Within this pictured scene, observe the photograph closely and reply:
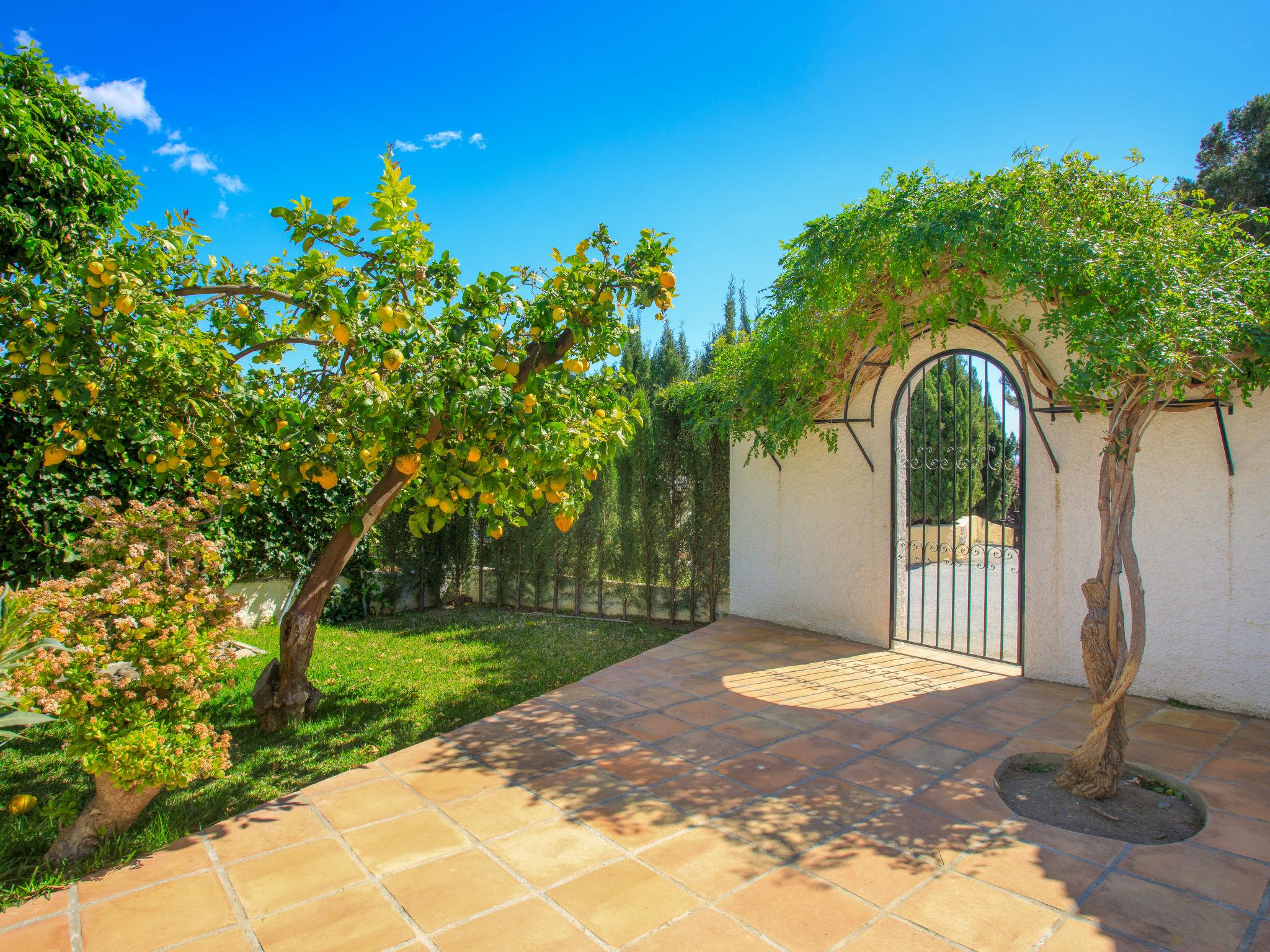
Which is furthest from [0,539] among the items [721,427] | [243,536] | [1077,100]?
[1077,100]

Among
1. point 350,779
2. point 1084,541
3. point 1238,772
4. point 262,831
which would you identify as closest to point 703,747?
point 350,779

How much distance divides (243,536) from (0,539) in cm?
234

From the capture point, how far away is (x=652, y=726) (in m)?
4.75

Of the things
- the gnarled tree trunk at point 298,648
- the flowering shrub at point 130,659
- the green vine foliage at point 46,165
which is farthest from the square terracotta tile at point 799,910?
the green vine foliage at point 46,165

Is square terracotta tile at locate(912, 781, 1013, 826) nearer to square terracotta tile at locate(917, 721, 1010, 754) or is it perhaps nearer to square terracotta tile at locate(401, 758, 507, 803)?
square terracotta tile at locate(917, 721, 1010, 754)

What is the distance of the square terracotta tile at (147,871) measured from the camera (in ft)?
9.25

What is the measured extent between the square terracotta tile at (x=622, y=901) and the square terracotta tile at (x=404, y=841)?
0.69 metres

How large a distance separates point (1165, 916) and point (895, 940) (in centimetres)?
106

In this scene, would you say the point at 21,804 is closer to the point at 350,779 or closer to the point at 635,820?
the point at 350,779

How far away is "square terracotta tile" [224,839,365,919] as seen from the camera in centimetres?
275

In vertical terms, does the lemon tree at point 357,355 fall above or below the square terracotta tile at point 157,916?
above

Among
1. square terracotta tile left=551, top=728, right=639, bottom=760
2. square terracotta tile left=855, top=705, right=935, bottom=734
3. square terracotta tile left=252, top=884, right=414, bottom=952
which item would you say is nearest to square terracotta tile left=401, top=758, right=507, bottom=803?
square terracotta tile left=551, top=728, right=639, bottom=760

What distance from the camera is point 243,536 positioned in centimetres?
812

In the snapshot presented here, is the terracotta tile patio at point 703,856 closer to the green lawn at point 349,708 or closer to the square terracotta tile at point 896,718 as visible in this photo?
the square terracotta tile at point 896,718
